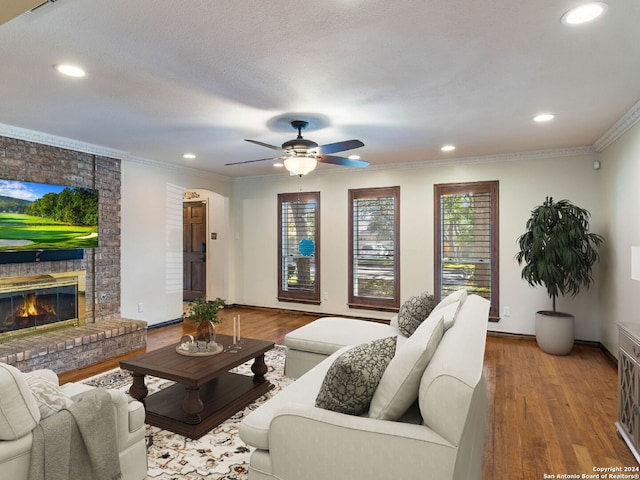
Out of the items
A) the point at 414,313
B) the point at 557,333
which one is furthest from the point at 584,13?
the point at 557,333

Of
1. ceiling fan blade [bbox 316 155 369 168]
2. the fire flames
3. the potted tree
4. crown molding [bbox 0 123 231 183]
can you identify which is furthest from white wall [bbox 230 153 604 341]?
the fire flames

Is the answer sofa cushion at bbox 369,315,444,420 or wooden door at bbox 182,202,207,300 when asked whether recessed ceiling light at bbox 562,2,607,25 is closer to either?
sofa cushion at bbox 369,315,444,420

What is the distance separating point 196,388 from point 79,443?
860 millimetres

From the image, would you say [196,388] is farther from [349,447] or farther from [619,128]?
[619,128]

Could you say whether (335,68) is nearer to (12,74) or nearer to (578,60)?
(578,60)

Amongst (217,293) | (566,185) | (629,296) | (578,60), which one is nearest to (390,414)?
(578,60)

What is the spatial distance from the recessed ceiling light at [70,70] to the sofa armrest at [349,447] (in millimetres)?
2626

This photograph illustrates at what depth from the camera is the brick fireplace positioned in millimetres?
3930

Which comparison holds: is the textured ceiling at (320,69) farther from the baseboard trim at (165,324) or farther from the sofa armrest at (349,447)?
the baseboard trim at (165,324)

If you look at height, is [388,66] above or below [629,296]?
above

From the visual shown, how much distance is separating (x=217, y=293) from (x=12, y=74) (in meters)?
5.47

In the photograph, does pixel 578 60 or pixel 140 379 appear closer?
pixel 578 60

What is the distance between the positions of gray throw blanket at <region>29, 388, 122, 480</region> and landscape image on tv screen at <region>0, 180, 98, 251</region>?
3116 mm

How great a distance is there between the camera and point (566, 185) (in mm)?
4965
